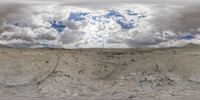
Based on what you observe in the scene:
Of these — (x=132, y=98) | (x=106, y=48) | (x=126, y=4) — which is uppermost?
(x=126, y=4)

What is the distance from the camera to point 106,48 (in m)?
13.8

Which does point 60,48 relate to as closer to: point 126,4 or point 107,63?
point 107,63

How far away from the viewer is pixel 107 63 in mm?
13383

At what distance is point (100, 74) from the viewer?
13109 mm

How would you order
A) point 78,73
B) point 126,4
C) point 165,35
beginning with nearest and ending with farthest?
point 78,73
point 165,35
point 126,4

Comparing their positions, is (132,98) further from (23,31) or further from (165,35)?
(23,31)

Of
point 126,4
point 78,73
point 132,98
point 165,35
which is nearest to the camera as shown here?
point 132,98

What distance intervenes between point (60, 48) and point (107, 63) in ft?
3.88

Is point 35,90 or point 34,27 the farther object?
point 34,27

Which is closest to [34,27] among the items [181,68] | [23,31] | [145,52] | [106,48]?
[23,31]

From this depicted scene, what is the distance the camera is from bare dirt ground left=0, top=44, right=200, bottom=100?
12.4 meters

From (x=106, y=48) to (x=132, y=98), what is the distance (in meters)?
2.01

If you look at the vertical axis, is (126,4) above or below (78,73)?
above

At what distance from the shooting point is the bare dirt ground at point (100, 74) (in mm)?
12438
